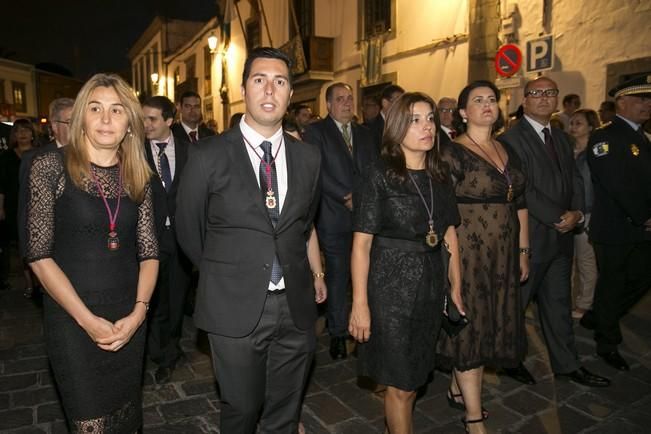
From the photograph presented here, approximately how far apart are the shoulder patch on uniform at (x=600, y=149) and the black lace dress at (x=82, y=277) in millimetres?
4058

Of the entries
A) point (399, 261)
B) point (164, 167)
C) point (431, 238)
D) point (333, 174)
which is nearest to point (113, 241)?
point (399, 261)

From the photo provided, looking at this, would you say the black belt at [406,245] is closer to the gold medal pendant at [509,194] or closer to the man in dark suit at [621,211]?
the gold medal pendant at [509,194]

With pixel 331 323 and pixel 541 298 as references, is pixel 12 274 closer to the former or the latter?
pixel 331 323

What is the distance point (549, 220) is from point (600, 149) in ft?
3.43

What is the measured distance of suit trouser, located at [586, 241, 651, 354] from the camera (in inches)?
178

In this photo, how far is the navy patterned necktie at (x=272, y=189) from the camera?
2.52 meters

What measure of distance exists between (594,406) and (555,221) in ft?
4.68

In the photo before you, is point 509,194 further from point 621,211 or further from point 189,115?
point 189,115

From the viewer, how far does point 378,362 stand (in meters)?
2.92

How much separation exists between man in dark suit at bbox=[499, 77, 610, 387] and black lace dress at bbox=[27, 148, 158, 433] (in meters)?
Result: 3.10

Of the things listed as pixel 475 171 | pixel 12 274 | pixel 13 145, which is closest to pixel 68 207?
pixel 475 171

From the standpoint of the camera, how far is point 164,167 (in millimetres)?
4293

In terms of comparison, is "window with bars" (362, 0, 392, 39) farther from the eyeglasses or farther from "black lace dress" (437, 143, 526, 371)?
"black lace dress" (437, 143, 526, 371)

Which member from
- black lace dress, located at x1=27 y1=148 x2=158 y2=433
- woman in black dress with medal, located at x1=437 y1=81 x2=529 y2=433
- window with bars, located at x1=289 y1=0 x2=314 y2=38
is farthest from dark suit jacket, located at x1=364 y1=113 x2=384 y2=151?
window with bars, located at x1=289 y1=0 x2=314 y2=38
